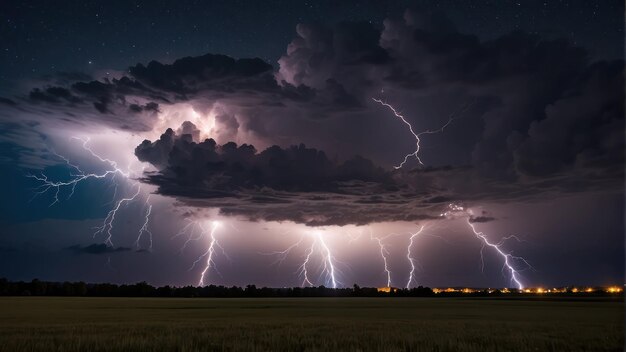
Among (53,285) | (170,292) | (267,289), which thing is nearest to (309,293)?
(267,289)

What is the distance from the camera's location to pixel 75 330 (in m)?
18.6

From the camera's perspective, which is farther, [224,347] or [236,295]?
[236,295]

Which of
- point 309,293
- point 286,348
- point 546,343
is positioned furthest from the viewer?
point 309,293

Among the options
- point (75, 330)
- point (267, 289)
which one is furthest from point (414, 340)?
point (267, 289)

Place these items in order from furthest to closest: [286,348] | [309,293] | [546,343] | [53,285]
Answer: [309,293] < [53,285] < [546,343] < [286,348]

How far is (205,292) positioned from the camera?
355ft

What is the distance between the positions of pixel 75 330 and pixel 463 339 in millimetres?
13425

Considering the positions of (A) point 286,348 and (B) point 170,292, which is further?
(B) point 170,292

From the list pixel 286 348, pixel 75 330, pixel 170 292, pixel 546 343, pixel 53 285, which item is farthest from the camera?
pixel 170 292

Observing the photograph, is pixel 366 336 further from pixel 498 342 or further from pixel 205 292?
pixel 205 292

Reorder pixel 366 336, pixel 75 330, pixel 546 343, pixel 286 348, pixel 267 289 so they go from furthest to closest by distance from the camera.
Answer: pixel 267 289 → pixel 75 330 → pixel 366 336 → pixel 546 343 → pixel 286 348

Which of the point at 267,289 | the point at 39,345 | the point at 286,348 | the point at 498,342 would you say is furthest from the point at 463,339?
the point at 267,289

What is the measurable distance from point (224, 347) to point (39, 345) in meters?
4.70

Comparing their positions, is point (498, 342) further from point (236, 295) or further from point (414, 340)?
point (236, 295)
